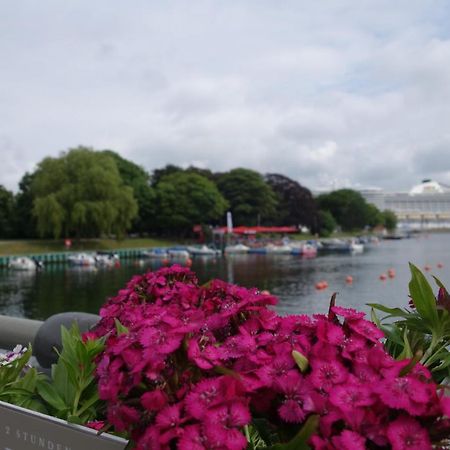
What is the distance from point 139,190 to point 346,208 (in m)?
68.6

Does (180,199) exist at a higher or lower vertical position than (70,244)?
higher

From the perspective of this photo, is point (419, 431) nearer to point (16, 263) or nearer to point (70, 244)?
point (16, 263)

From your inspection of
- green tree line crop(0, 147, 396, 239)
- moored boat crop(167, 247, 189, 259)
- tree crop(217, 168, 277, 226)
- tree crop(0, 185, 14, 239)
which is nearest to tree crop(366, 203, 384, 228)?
green tree line crop(0, 147, 396, 239)

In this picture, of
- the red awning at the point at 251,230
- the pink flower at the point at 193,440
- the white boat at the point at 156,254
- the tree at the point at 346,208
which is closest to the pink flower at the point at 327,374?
Result: the pink flower at the point at 193,440

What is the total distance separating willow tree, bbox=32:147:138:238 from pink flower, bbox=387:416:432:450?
53.7 metres

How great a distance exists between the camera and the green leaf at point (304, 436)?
5.05ft

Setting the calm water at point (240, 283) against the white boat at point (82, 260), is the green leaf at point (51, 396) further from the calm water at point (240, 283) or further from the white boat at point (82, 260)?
Answer: the white boat at point (82, 260)

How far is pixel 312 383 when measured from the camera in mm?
1657

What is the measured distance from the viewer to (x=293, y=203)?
106 meters

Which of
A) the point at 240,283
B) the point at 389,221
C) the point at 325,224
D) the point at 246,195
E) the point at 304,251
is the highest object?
the point at 246,195

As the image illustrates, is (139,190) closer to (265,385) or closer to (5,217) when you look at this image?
(5,217)

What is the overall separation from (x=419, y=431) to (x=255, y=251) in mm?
69900

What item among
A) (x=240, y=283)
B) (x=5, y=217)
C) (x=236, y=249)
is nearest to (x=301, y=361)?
(x=240, y=283)

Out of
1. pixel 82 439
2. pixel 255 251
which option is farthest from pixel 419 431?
pixel 255 251
